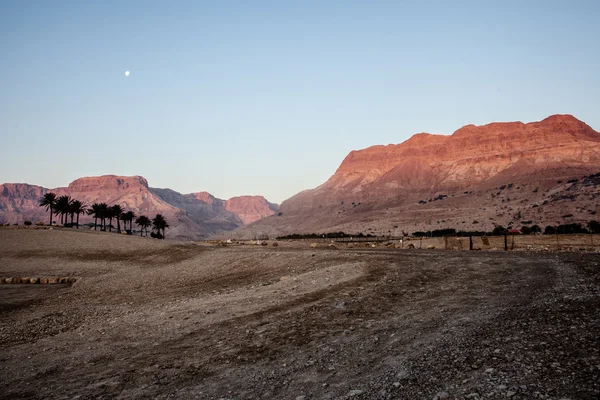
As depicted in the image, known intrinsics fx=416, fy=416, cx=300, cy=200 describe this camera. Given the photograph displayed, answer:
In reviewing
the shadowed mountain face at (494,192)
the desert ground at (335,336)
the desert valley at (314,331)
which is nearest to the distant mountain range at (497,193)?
the shadowed mountain face at (494,192)

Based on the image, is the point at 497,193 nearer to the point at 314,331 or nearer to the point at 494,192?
the point at 494,192

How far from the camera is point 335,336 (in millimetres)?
11297

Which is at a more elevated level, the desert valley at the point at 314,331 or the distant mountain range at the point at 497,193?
the distant mountain range at the point at 497,193

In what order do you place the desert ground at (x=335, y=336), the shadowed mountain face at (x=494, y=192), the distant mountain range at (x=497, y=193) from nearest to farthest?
the desert ground at (x=335, y=336)
the distant mountain range at (x=497, y=193)
the shadowed mountain face at (x=494, y=192)

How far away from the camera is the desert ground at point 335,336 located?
7773 millimetres

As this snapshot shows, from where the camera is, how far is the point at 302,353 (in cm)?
1033

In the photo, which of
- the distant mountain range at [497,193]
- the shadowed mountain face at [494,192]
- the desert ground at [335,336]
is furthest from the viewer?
→ the shadowed mountain face at [494,192]

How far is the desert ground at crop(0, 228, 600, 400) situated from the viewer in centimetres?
777

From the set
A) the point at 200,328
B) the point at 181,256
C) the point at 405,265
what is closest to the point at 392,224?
the point at 181,256

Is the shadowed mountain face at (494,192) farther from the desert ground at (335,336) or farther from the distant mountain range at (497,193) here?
the desert ground at (335,336)

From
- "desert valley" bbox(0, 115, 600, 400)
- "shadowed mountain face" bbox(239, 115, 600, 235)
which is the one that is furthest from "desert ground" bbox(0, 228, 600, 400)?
"shadowed mountain face" bbox(239, 115, 600, 235)

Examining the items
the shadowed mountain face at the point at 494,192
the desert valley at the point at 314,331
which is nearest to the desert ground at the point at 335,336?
the desert valley at the point at 314,331

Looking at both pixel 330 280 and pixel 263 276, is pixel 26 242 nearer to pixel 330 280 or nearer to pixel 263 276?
pixel 263 276

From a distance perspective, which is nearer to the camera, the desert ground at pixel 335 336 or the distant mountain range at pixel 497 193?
the desert ground at pixel 335 336
